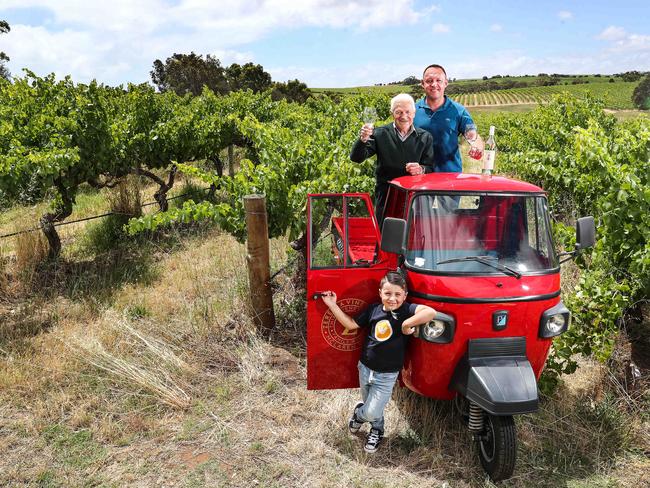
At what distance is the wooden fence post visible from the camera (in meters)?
4.96

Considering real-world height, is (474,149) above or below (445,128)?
below

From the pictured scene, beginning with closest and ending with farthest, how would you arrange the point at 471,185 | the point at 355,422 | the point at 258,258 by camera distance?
the point at 471,185 → the point at 355,422 → the point at 258,258

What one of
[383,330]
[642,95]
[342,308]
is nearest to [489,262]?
[383,330]

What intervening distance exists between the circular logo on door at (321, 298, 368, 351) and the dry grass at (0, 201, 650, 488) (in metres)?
0.80

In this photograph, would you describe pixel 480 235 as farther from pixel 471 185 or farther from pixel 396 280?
pixel 396 280

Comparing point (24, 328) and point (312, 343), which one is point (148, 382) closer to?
point (312, 343)

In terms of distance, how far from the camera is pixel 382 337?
11.1 feet

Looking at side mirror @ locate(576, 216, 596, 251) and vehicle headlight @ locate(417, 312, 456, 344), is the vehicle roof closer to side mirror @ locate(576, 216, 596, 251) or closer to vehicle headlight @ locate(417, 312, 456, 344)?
side mirror @ locate(576, 216, 596, 251)

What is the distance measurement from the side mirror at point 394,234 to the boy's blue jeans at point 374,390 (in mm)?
932

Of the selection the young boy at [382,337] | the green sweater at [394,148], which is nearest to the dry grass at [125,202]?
the green sweater at [394,148]

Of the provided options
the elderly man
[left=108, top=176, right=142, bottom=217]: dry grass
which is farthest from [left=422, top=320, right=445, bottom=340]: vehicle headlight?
[left=108, top=176, right=142, bottom=217]: dry grass

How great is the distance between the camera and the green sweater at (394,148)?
14.2 feet

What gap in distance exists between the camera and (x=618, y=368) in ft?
14.1

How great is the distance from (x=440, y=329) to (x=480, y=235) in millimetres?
803
